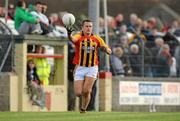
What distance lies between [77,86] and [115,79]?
7227 millimetres

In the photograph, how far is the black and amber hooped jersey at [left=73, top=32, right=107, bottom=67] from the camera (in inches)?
1083

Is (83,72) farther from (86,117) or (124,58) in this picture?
(124,58)

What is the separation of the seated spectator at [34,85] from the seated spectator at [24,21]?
0.93 meters

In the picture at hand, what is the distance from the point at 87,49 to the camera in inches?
1087

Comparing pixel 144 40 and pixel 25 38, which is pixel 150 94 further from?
pixel 25 38

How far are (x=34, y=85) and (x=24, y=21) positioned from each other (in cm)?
187

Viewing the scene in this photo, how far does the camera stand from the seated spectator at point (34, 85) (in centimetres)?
3184

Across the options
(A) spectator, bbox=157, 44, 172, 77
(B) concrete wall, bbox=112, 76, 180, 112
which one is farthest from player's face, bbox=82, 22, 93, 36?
(A) spectator, bbox=157, 44, 172, 77

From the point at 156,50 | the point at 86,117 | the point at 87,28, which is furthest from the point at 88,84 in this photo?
the point at 156,50

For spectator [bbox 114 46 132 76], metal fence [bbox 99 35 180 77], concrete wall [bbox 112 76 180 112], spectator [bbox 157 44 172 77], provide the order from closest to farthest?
spectator [bbox 114 46 132 76]
metal fence [bbox 99 35 180 77]
concrete wall [bbox 112 76 180 112]
spectator [bbox 157 44 172 77]

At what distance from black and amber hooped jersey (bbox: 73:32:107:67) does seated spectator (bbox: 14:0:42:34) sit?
13.6 ft

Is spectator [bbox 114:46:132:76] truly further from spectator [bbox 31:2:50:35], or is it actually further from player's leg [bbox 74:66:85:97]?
player's leg [bbox 74:66:85:97]

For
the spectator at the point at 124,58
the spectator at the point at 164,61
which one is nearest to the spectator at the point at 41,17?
the spectator at the point at 124,58

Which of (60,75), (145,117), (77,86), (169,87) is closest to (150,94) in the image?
(169,87)
